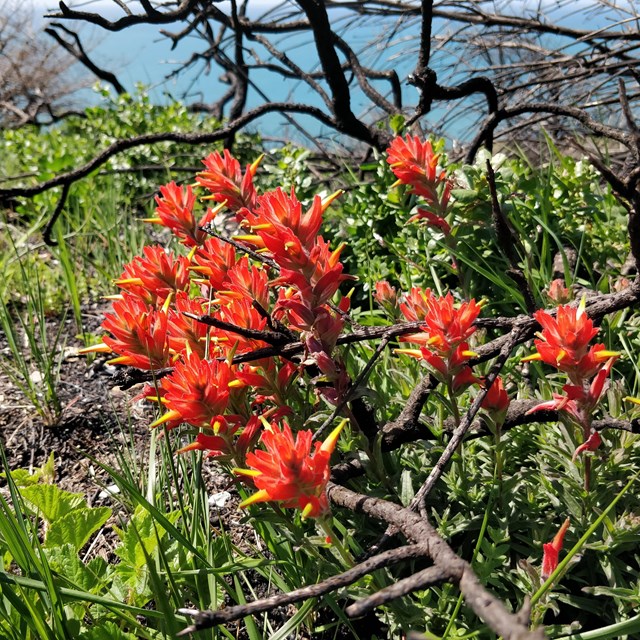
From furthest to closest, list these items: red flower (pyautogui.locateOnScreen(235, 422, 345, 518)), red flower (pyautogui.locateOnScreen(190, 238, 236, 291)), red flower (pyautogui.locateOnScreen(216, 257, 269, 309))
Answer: red flower (pyautogui.locateOnScreen(190, 238, 236, 291))
red flower (pyautogui.locateOnScreen(216, 257, 269, 309))
red flower (pyautogui.locateOnScreen(235, 422, 345, 518))

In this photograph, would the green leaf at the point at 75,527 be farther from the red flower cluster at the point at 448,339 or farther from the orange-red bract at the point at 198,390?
the red flower cluster at the point at 448,339

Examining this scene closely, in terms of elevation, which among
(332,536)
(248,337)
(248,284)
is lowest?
(332,536)

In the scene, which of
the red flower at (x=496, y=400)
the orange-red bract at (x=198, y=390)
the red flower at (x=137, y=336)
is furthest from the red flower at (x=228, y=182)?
the red flower at (x=496, y=400)

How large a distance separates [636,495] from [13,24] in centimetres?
1431

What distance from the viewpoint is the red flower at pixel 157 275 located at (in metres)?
1.58

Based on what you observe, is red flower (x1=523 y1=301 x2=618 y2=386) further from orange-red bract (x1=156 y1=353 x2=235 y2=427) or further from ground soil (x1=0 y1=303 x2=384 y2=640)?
ground soil (x1=0 y1=303 x2=384 y2=640)

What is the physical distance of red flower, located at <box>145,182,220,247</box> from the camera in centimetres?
173

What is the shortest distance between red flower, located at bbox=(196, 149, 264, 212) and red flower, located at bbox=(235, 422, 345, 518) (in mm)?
914

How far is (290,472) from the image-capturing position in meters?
0.98

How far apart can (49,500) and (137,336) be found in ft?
1.96

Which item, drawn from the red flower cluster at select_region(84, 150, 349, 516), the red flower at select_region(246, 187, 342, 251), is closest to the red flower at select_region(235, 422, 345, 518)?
the red flower cluster at select_region(84, 150, 349, 516)

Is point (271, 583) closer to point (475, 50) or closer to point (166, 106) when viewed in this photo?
point (475, 50)

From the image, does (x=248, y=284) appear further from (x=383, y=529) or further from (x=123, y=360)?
(x=383, y=529)

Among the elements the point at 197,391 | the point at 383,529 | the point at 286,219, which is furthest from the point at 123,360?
the point at 383,529
